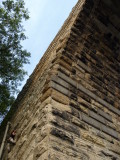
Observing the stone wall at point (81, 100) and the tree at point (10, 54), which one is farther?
the tree at point (10, 54)

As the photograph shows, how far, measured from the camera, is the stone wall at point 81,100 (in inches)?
89.1

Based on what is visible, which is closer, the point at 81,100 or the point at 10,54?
the point at 81,100

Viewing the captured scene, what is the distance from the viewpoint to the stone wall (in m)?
2.26

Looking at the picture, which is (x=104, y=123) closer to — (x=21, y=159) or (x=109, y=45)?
(x=21, y=159)

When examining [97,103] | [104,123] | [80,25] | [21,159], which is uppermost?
[80,25]

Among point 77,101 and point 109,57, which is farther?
point 109,57

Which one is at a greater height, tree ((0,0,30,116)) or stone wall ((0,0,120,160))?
tree ((0,0,30,116))

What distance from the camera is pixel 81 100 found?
294 centimetres

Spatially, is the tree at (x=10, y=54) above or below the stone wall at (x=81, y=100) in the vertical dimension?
above

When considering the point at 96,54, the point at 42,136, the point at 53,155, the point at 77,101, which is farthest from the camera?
the point at 96,54

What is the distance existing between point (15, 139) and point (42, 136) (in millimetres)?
1247

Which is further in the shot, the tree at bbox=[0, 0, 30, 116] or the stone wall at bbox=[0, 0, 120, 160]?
the tree at bbox=[0, 0, 30, 116]

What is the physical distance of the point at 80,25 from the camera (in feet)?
12.8

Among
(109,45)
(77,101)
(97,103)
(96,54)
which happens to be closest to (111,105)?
(97,103)
